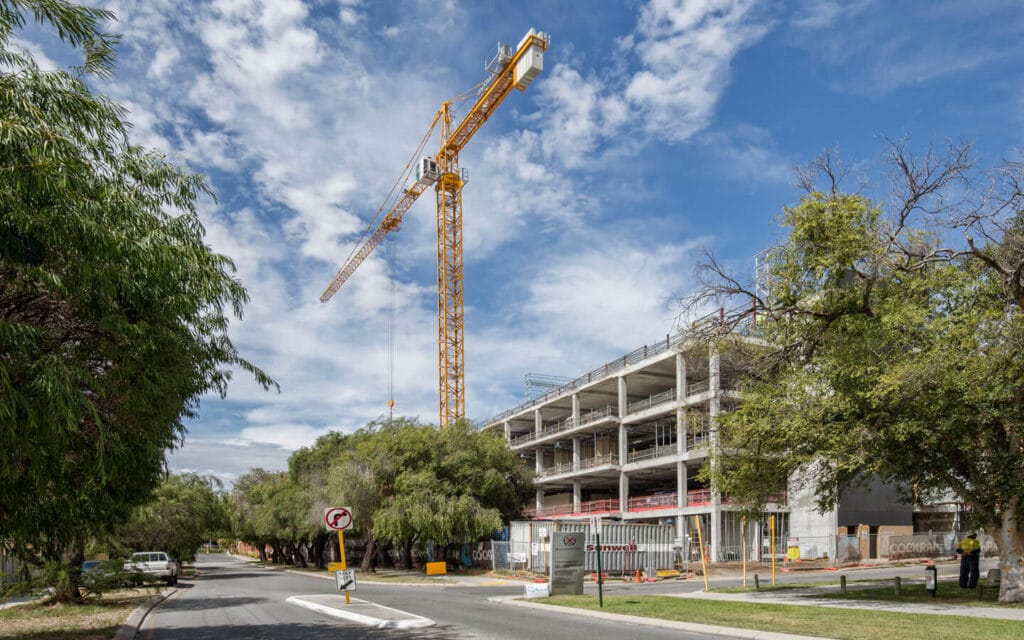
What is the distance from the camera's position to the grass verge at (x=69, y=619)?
47.5 feet

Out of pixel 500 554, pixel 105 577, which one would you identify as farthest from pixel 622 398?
pixel 105 577

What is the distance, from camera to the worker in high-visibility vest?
67.8 ft

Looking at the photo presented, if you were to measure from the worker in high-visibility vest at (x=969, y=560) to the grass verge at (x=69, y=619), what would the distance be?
20.5 metres

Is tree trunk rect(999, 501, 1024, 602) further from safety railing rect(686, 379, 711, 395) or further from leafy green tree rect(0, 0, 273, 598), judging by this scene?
safety railing rect(686, 379, 711, 395)

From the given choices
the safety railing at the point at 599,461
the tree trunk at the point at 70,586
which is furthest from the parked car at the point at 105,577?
the safety railing at the point at 599,461

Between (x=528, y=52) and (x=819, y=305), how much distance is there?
5632cm

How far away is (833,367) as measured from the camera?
18.9 metres

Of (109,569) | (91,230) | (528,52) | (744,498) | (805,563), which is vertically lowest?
(805,563)

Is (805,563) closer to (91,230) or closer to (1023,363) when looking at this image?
(1023,363)

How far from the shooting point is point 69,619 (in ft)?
57.5

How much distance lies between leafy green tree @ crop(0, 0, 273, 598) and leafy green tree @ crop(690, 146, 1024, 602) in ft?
44.1

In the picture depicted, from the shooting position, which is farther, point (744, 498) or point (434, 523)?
point (434, 523)

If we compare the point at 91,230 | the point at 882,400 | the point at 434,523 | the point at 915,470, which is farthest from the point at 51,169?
the point at 434,523

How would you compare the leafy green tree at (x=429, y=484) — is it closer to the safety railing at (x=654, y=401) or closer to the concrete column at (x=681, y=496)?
the concrete column at (x=681, y=496)
